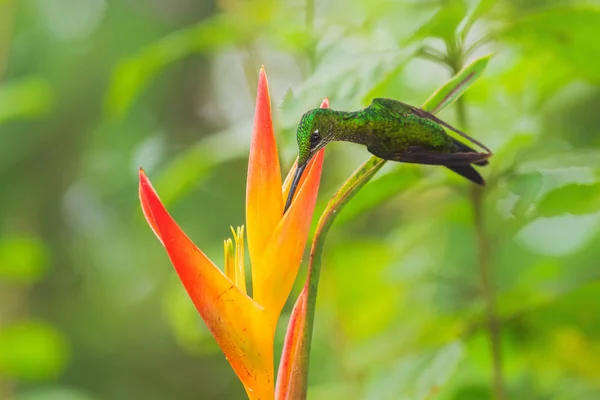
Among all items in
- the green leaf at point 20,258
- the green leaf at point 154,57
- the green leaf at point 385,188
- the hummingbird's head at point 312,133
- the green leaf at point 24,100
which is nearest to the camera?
the hummingbird's head at point 312,133

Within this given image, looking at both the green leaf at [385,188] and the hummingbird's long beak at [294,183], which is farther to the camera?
the green leaf at [385,188]

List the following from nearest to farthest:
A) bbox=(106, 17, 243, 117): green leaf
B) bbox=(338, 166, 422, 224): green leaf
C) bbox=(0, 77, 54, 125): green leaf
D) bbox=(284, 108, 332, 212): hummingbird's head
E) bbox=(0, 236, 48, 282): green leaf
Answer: bbox=(284, 108, 332, 212): hummingbird's head
bbox=(338, 166, 422, 224): green leaf
bbox=(106, 17, 243, 117): green leaf
bbox=(0, 77, 54, 125): green leaf
bbox=(0, 236, 48, 282): green leaf

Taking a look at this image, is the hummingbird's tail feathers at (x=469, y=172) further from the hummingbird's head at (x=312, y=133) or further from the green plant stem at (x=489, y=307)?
the green plant stem at (x=489, y=307)

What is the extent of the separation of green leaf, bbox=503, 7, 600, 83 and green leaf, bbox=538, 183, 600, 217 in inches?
2.7

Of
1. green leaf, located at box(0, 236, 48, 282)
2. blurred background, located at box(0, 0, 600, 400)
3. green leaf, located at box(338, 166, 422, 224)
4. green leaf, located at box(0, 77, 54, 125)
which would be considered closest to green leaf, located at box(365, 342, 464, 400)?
blurred background, located at box(0, 0, 600, 400)

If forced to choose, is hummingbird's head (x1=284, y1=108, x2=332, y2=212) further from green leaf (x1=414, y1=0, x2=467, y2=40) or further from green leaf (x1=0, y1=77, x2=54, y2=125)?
green leaf (x1=0, y1=77, x2=54, y2=125)

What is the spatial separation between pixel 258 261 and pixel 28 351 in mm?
862

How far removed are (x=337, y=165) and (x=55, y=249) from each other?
108 cm

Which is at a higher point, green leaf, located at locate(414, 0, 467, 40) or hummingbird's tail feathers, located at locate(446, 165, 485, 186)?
green leaf, located at locate(414, 0, 467, 40)

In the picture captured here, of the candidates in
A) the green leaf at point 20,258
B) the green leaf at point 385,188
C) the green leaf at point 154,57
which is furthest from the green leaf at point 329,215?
the green leaf at point 20,258

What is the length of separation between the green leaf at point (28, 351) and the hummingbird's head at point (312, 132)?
86 cm

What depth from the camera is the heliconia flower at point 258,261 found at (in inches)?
8.0

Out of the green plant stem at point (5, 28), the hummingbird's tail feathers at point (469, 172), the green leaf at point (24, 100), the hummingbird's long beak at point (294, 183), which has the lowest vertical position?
the hummingbird's tail feathers at point (469, 172)

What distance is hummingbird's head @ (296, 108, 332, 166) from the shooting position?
7.2 inches
